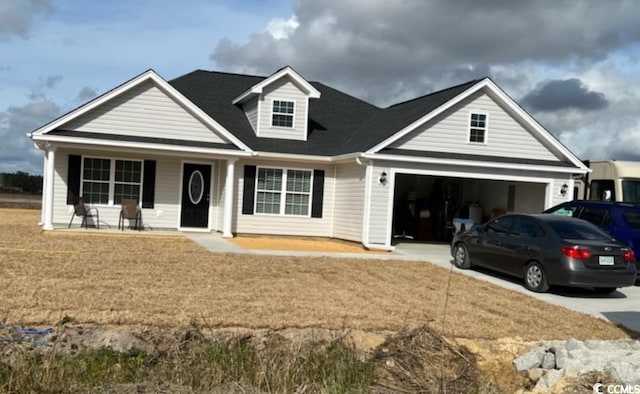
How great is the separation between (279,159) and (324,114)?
4.56m

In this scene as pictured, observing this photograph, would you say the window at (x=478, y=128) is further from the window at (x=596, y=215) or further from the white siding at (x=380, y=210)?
the window at (x=596, y=215)

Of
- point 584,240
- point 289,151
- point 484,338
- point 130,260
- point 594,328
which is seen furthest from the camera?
point 289,151

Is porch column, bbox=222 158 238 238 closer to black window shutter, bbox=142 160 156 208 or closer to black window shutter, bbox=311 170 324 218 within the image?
black window shutter, bbox=142 160 156 208

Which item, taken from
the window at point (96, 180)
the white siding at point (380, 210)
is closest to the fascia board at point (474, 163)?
the white siding at point (380, 210)

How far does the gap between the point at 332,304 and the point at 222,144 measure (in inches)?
418

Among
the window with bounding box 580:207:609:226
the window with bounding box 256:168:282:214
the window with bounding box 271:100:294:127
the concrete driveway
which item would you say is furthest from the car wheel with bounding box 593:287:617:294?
the window with bounding box 271:100:294:127

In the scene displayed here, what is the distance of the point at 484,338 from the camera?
8461mm

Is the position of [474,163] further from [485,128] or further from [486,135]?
[485,128]

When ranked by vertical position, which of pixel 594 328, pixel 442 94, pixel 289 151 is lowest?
pixel 594 328

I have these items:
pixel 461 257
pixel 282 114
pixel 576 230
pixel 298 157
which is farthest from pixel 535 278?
pixel 282 114

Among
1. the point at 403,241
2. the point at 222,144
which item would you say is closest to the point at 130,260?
the point at 222,144

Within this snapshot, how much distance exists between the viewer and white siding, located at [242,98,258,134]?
21.8 meters

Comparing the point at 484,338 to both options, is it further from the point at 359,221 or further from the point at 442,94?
the point at 442,94

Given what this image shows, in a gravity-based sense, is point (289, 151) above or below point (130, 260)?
above
